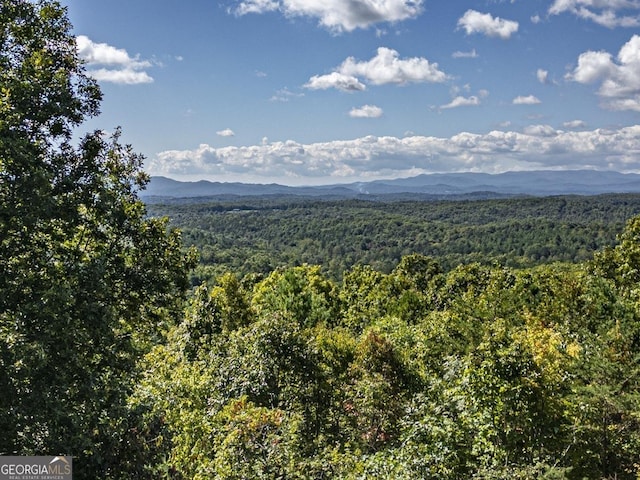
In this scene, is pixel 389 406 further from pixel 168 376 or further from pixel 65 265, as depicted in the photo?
pixel 65 265

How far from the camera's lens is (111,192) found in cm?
1210

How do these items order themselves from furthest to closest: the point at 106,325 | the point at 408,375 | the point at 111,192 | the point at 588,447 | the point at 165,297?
1. the point at 408,375
2. the point at 588,447
3. the point at 165,297
4. the point at 111,192
5. the point at 106,325

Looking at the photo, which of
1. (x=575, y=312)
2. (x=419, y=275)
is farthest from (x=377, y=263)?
(x=575, y=312)

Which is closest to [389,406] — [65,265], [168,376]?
[168,376]

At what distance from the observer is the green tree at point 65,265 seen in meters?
9.55

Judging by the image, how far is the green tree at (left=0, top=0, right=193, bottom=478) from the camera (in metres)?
9.55

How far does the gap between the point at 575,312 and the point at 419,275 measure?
109 feet

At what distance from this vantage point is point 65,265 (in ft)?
36.2

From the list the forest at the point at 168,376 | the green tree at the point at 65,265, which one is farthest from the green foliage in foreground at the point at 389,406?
the green tree at the point at 65,265

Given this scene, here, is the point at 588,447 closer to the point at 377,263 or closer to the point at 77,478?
the point at 77,478

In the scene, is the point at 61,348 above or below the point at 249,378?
above

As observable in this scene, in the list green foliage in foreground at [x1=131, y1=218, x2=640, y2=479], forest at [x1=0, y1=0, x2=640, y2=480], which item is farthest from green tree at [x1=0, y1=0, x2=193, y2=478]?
green foliage in foreground at [x1=131, y1=218, x2=640, y2=479]

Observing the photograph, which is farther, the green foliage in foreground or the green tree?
the green foliage in foreground

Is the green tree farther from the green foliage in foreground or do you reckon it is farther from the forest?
the green foliage in foreground
